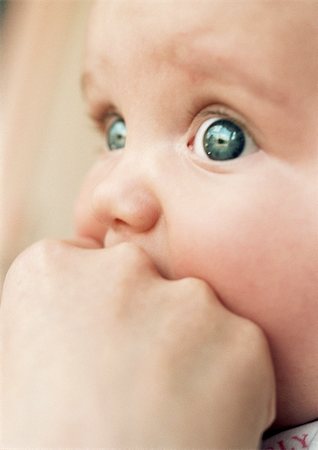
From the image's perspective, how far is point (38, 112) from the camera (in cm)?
159

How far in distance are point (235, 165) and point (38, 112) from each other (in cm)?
104

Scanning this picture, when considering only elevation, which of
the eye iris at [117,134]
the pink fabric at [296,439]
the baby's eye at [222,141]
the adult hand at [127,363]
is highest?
the eye iris at [117,134]

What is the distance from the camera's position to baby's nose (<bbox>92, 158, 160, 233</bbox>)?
643mm

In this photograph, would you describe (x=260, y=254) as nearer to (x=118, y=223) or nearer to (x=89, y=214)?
(x=118, y=223)

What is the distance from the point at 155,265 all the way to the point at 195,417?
0.18 metres

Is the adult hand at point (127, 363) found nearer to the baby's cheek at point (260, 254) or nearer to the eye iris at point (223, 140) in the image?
the baby's cheek at point (260, 254)

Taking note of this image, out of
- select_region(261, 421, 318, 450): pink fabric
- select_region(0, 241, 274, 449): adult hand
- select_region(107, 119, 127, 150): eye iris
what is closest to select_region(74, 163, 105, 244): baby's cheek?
select_region(107, 119, 127, 150): eye iris

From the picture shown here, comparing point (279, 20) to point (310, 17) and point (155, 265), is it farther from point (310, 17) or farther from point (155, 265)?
point (155, 265)

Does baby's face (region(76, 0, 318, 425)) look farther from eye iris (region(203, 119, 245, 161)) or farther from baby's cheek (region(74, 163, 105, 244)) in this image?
baby's cheek (region(74, 163, 105, 244))

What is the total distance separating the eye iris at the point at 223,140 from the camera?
641 mm

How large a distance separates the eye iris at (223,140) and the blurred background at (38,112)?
0.79 metres

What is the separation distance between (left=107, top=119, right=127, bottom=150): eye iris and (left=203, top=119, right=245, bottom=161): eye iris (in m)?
0.20

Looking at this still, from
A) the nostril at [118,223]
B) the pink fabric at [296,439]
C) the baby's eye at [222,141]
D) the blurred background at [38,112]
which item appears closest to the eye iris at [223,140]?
→ the baby's eye at [222,141]

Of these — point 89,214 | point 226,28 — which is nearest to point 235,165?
point 226,28
